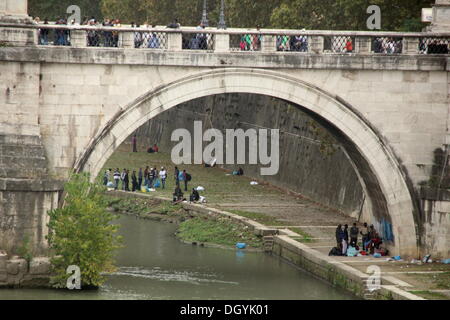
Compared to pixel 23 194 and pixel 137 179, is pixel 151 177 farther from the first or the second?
pixel 23 194

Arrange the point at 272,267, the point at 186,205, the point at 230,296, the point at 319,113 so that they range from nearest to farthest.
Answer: the point at 230,296, the point at 319,113, the point at 272,267, the point at 186,205

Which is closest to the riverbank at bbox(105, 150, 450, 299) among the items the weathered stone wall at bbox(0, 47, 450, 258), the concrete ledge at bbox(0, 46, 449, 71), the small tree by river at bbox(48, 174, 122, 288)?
the weathered stone wall at bbox(0, 47, 450, 258)

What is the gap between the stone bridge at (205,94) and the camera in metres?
33.1

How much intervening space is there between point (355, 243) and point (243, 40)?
6.65 m

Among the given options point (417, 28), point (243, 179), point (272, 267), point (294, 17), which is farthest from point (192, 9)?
point (272, 267)

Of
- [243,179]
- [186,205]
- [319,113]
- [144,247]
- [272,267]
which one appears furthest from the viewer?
[243,179]

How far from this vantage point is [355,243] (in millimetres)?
37812

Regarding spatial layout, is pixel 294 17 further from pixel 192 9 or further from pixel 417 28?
pixel 192 9

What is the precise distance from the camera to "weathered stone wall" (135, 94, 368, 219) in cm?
4647

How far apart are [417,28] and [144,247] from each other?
10739mm

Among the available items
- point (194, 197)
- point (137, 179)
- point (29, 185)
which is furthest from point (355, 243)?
point (137, 179)

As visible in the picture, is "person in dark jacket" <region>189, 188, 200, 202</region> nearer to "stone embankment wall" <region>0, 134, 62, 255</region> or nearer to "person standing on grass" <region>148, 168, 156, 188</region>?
"person standing on grass" <region>148, 168, 156, 188</region>

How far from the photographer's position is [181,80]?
34.3m

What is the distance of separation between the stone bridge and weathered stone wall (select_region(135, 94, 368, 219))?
249cm
